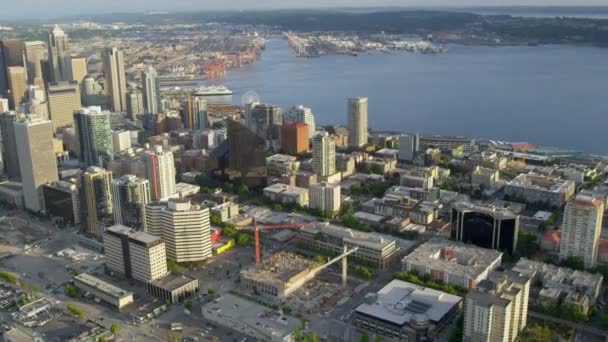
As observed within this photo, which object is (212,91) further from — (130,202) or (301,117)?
(130,202)

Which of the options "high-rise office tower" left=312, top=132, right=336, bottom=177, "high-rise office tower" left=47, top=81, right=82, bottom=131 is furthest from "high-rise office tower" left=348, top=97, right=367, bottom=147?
"high-rise office tower" left=47, top=81, right=82, bottom=131

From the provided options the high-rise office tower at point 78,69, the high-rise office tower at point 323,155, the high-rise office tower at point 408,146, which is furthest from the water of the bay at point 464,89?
the high-rise office tower at point 78,69

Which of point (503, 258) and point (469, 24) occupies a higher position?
point (469, 24)

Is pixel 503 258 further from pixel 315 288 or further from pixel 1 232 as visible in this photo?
pixel 1 232

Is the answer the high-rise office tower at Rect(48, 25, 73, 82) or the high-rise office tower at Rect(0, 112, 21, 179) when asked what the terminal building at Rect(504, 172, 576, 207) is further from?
the high-rise office tower at Rect(48, 25, 73, 82)

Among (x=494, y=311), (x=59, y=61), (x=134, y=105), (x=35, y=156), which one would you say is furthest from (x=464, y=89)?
(x=494, y=311)

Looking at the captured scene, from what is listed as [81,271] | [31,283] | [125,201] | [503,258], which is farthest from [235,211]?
[503,258]
